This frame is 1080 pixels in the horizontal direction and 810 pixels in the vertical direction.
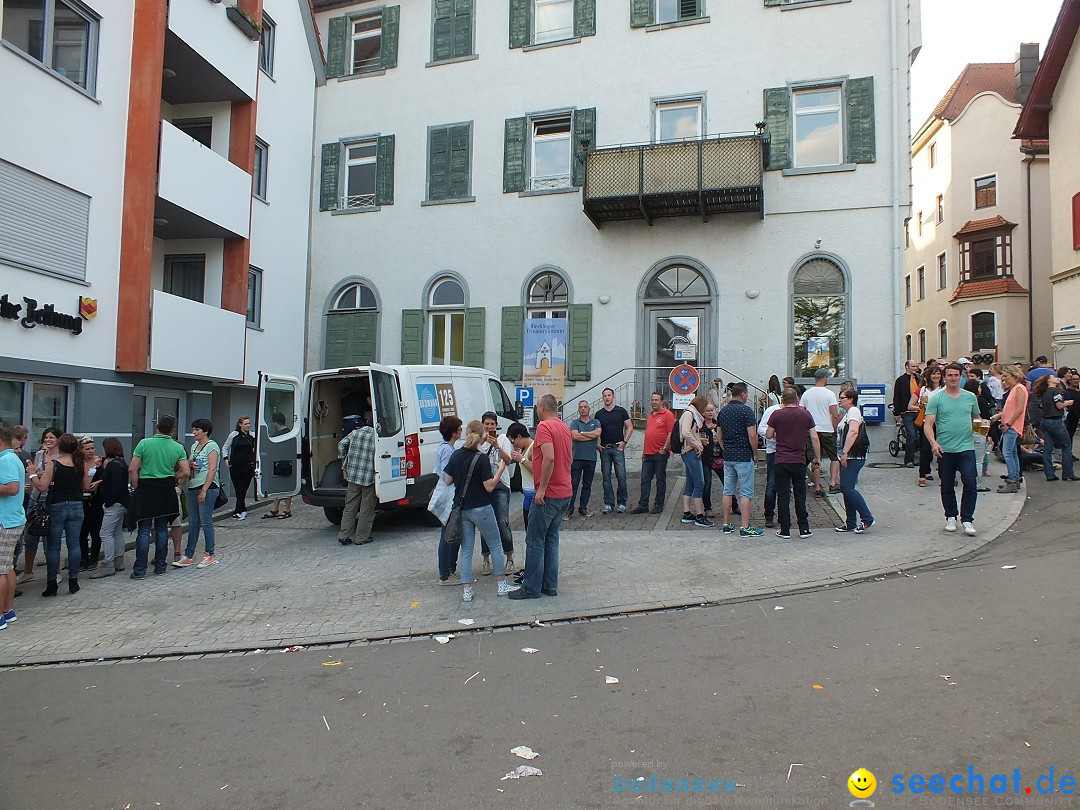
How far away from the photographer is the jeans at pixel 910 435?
1236 cm

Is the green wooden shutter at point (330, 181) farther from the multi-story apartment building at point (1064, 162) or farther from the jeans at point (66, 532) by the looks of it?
the multi-story apartment building at point (1064, 162)

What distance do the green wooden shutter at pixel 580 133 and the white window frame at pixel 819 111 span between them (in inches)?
167

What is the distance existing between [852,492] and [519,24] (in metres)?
14.0

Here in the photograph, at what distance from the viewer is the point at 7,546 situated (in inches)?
243

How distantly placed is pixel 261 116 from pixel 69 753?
15.6 metres

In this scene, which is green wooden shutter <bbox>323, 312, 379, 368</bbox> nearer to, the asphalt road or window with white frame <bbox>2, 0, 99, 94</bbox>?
window with white frame <bbox>2, 0, 99, 94</bbox>

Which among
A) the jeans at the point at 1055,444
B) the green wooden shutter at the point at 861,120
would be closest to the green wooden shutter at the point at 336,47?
the green wooden shutter at the point at 861,120

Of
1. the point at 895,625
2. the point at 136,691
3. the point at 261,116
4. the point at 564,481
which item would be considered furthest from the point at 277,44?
the point at 895,625

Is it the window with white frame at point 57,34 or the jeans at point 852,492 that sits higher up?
the window with white frame at point 57,34

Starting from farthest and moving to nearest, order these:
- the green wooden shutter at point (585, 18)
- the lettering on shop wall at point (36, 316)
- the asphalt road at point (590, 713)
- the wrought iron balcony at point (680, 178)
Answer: the green wooden shutter at point (585, 18) < the wrought iron balcony at point (680, 178) < the lettering on shop wall at point (36, 316) < the asphalt road at point (590, 713)

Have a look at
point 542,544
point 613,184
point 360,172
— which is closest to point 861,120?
point 613,184

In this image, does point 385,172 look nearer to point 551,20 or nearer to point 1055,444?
point 551,20

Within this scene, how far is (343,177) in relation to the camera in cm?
1884

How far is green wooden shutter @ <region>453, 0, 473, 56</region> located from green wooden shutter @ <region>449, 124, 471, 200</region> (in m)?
1.88
